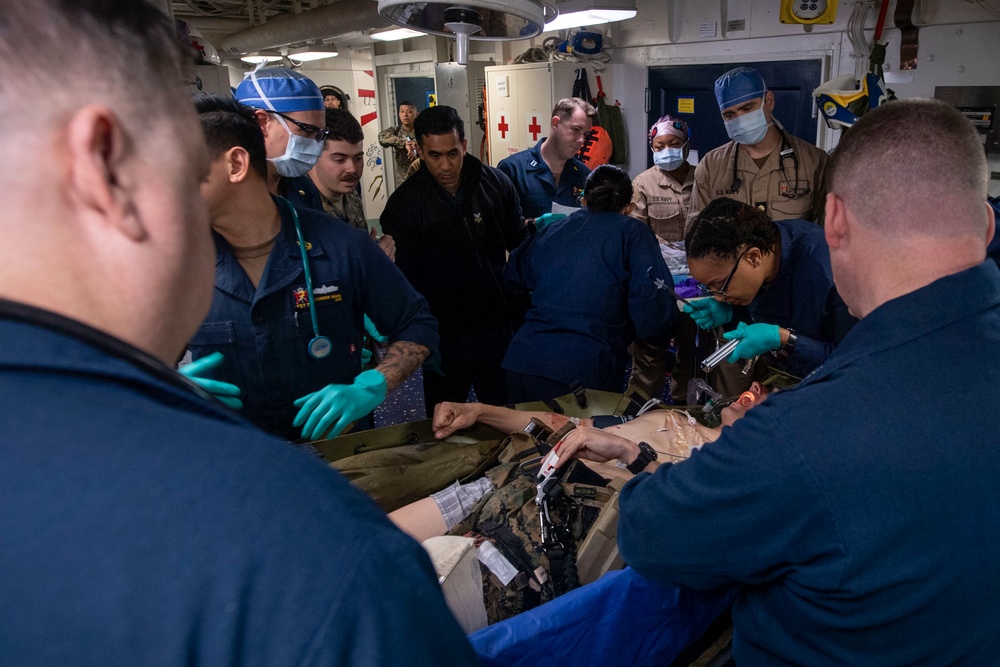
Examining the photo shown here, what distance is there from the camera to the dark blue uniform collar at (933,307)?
0.91 m

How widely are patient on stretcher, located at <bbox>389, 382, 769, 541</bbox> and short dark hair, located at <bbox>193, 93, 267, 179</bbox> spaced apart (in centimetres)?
86

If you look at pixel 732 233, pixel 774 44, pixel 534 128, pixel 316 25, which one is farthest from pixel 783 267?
pixel 316 25

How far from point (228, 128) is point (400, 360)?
0.73 metres

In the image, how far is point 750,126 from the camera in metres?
Result: 3.25

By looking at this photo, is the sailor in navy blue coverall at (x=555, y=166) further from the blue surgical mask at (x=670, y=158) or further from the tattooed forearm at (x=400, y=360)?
the tattooed forearm at (x=400, y=360)

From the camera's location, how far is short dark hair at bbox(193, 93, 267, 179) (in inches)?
60.5

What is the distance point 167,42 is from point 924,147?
1.07 m

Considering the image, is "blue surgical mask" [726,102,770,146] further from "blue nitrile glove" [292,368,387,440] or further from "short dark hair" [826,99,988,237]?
"blue nitrile glove" [292,368,387,440]

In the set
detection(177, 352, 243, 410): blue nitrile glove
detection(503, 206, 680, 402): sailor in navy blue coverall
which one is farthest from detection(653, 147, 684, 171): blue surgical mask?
detection(177, 352, 243, 410): blue nitrile glove

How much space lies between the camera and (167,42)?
0.54m

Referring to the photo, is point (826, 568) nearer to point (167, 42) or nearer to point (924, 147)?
point (924, 147)

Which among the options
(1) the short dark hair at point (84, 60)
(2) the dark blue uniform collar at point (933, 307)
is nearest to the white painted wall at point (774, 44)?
(2) the dark blue uniform collar at point (933, 307)

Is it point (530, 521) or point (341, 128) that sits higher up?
point (341, 128)

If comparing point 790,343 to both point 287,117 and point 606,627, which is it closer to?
point 606,627
